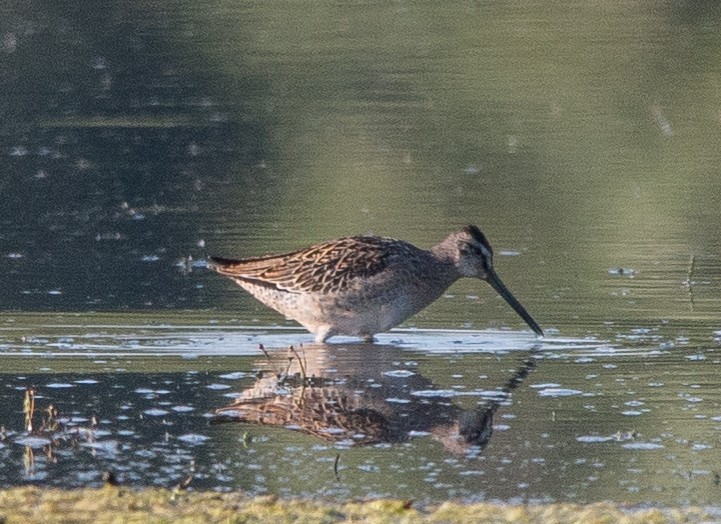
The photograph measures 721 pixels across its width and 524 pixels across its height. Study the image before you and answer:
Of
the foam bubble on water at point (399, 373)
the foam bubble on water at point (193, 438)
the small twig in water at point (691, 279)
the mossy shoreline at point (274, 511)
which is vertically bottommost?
the mossy shoreline at point (274, 511)

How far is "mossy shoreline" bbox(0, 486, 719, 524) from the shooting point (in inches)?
256

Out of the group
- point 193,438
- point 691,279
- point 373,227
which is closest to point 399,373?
point 193,438

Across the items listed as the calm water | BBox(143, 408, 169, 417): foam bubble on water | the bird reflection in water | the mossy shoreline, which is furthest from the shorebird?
the mossy shoreline

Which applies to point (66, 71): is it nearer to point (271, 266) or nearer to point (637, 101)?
point (637, 101)

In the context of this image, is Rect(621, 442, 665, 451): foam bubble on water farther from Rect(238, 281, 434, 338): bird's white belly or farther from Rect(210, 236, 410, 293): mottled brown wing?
Rect(210, 236, 410, 293): mottled brown wing

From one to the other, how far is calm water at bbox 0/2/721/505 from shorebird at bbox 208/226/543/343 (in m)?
0.16

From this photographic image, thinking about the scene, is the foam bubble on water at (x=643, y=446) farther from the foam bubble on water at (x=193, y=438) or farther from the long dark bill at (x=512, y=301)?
the long dark bill at (x=512, y=301)

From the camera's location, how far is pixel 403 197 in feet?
47.8

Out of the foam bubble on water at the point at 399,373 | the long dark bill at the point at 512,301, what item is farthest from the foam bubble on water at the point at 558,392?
the long dark bill at the point at 512,301

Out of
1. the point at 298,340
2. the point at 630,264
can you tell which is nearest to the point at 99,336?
the point at 298,340

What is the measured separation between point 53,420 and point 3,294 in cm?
318

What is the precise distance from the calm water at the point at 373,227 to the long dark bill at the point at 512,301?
13cm

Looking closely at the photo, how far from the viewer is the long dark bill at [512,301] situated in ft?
32.9

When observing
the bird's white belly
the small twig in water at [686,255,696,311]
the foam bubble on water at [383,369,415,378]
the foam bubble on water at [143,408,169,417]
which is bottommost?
the foam bubble on water at [143,408,169,417]
